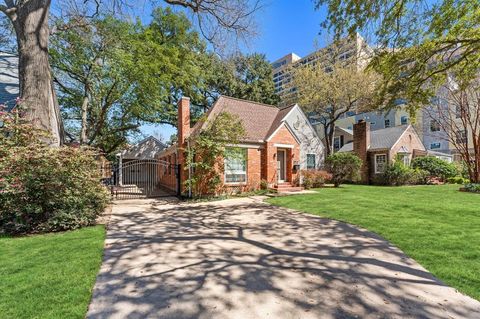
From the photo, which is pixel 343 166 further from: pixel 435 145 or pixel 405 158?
pixel 435 145

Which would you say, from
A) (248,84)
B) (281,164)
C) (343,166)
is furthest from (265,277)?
(248,84)

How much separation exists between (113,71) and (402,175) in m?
22.7

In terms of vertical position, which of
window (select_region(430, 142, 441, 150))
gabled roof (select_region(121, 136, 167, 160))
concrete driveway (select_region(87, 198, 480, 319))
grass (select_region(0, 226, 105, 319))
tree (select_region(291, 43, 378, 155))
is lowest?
concrete driveway (select_region(87, 198, 480, 319))

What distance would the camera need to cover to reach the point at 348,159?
18.3 m

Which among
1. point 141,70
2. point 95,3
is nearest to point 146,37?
point 141,70

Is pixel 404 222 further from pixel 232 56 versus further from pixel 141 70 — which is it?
pixel 141 70

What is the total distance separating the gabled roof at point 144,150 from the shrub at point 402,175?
2180 centimetres

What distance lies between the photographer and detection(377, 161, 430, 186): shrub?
64.9ft

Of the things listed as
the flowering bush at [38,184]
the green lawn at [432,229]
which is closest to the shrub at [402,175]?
the green lawn at [432,229]

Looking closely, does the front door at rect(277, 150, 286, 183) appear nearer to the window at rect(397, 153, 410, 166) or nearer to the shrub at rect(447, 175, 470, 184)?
the window at rect(397, 153, 410, 166)

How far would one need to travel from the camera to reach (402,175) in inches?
778

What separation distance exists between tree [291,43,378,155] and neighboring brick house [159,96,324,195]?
641cm

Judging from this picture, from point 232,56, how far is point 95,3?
23.2 ft

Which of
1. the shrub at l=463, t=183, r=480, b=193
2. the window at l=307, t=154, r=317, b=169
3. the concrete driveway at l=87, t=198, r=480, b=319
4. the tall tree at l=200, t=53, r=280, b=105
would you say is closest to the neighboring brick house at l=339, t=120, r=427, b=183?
the window at l=307, t=154, r=317, b=169
